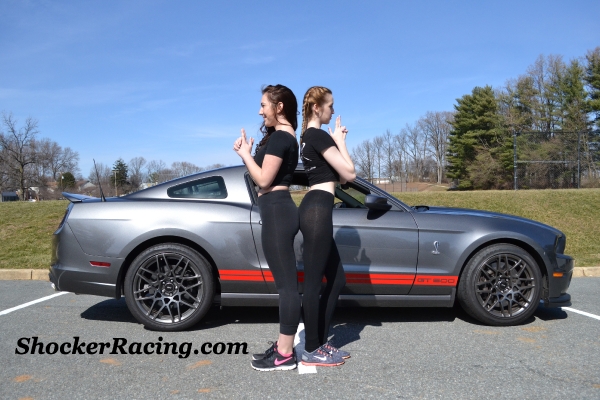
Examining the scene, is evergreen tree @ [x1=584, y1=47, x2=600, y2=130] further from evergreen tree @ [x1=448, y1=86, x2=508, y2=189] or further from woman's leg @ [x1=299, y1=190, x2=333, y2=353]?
woman's leg @ [x1=299, y1=190, x2=333, y2=353]

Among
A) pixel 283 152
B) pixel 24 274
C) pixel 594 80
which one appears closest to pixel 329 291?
pixel 283 152

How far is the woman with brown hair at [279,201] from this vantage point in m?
3.10

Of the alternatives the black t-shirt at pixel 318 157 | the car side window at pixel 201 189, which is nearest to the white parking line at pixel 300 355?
the black t-shirt at pixel 318 157

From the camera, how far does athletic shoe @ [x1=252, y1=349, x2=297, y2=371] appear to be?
10.7 feet

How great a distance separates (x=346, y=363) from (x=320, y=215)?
1.04 m

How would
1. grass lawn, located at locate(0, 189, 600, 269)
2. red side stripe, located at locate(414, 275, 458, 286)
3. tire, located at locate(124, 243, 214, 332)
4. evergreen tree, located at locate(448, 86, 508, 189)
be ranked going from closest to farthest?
tire, located at locate(124, 243, 214, 332)
red side stripe, located at locate(414, 275, 458, 286)
grass lawn, located at locate(0, 189, 600, 269)
evergreen tree, located at locate(448, 86, 508, 189)

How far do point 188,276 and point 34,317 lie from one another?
1.66m

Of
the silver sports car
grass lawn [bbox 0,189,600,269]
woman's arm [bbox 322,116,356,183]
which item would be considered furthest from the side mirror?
grass lawn [bbox 0,189,600,269]

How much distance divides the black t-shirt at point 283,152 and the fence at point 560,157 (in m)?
18.9

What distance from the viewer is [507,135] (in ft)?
141

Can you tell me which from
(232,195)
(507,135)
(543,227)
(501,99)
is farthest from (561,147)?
(501,99)

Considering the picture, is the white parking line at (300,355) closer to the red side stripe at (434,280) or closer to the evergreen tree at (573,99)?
the red side stripe at (434,280)

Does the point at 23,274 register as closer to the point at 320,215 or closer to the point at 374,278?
the point at 374,278

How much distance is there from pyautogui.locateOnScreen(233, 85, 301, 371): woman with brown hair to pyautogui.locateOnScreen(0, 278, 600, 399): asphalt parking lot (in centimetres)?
25
